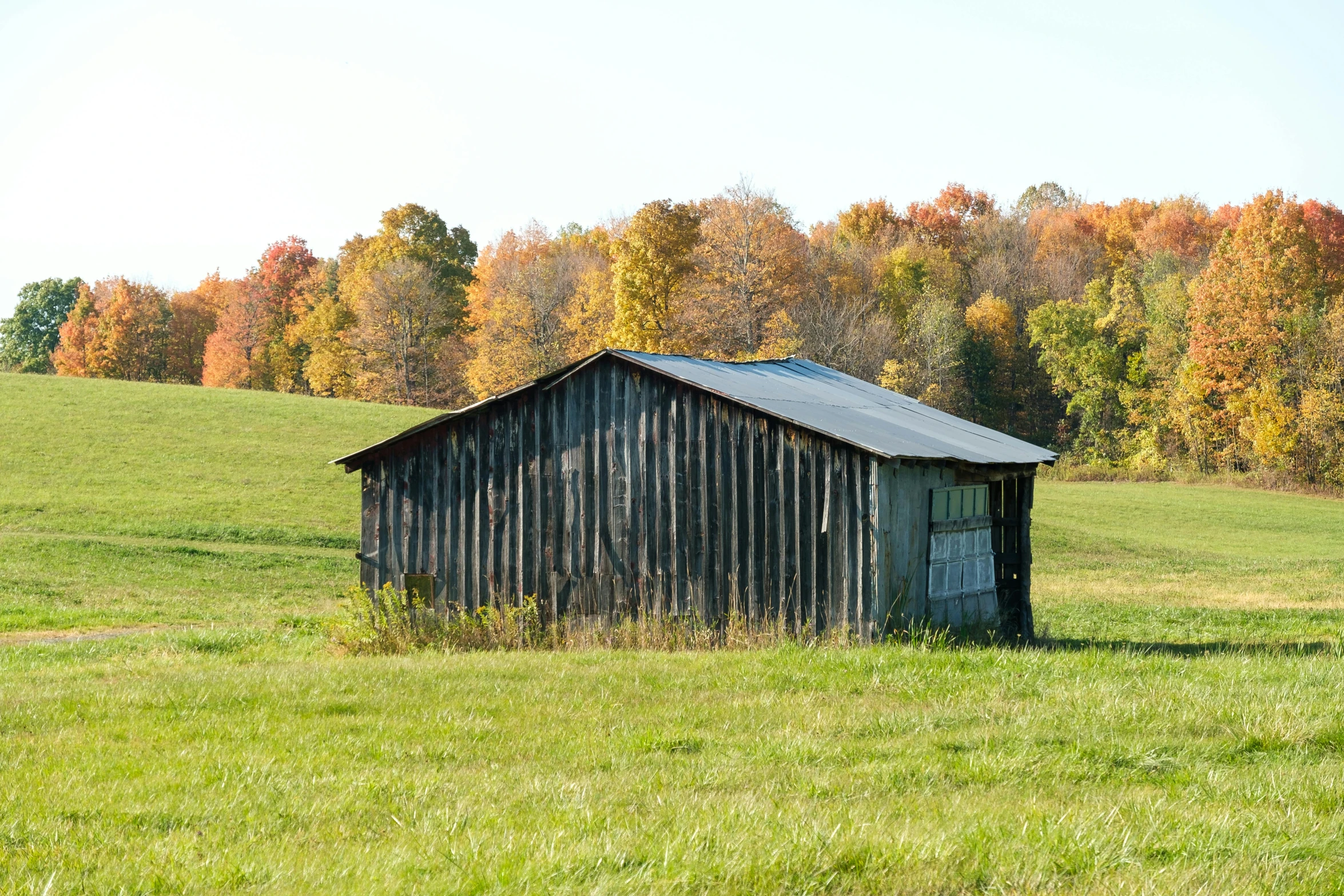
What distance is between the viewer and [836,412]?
1647 cm

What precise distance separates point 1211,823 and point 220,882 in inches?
184

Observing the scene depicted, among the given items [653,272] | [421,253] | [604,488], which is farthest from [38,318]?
[604,488]

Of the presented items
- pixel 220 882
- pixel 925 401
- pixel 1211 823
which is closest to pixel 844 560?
pixel 1211 823

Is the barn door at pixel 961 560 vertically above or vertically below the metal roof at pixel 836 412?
below

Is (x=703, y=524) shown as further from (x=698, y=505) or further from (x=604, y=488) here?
(x=604, y=488)

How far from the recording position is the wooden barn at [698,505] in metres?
14.5

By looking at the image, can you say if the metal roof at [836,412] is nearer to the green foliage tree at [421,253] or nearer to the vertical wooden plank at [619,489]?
the vertical wooden plank at [619,489]

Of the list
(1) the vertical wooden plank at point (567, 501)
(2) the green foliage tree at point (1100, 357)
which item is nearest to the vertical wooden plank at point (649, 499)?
(1) the vertical wooden plank at point (567, 501)

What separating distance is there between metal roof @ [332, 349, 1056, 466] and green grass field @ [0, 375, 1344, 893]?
2.73 metres

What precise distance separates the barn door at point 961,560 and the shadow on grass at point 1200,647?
96 centimetres

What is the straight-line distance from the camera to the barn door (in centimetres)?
1531

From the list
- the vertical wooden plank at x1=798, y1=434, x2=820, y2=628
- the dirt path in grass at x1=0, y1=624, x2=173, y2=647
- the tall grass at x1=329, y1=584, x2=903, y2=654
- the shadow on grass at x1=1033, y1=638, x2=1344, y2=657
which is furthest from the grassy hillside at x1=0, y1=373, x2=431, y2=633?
the shadow on grass at x1=1033, y1=638, x2=1344, y2=657

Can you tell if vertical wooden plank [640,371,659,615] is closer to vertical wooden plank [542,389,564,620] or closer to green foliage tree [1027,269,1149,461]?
vertical wooden plank [542,389,564,620]

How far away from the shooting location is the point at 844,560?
14336 mm
